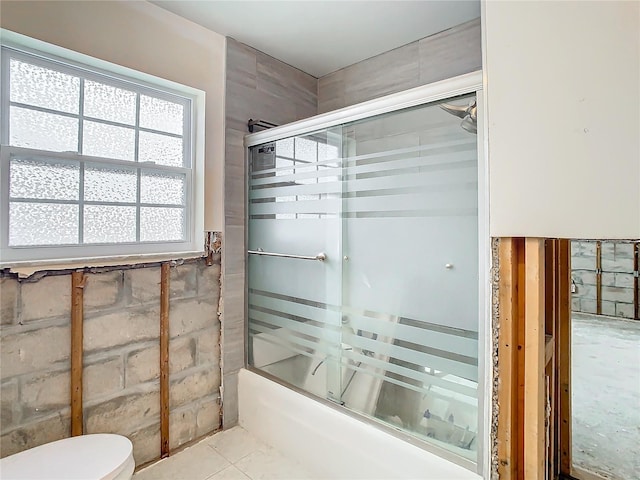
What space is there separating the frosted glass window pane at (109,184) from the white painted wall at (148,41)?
41 centimetres

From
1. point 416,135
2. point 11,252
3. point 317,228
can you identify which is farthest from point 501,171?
point 11,252

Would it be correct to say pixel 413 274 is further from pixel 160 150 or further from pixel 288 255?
pixel 160 150

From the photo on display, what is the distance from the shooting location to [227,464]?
186 cm

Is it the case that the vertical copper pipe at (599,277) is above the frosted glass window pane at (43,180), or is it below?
below

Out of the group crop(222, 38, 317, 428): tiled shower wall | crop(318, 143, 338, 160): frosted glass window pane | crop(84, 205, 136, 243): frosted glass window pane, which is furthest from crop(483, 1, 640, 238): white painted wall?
crop(84, 205, 136, 243): frosted glass window pane

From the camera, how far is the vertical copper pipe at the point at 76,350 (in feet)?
5.30

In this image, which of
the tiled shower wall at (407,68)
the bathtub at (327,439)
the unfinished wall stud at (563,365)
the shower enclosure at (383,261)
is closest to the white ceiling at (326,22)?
the tiled shower wall at (407,68)

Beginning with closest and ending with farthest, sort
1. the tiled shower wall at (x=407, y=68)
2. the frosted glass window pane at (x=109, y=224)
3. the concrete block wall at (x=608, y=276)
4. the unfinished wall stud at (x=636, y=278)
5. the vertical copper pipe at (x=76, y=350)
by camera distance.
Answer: the vertical copper pipe at (x=76, y=350) < the frosted glass window pane at (x=109, y=224) < the tiled shower wall at (x=407, y=68) < the unfinished wall stud at (x=636, y=278) < the concrete block wall at (x=608, y=276)

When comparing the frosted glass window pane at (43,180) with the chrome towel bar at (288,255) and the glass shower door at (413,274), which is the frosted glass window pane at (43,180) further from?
the glass shower door at (413,274)

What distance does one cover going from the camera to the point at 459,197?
1.42 meters

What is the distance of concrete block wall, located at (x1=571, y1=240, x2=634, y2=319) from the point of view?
10.4ft

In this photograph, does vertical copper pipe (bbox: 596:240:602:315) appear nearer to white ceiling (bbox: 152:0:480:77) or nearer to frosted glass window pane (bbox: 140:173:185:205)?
white ceiling (bbox: 152:0:480:77)

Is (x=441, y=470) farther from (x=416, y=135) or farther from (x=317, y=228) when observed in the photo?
(x=416, y=135)

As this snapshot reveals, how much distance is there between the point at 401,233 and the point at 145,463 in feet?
5.87
